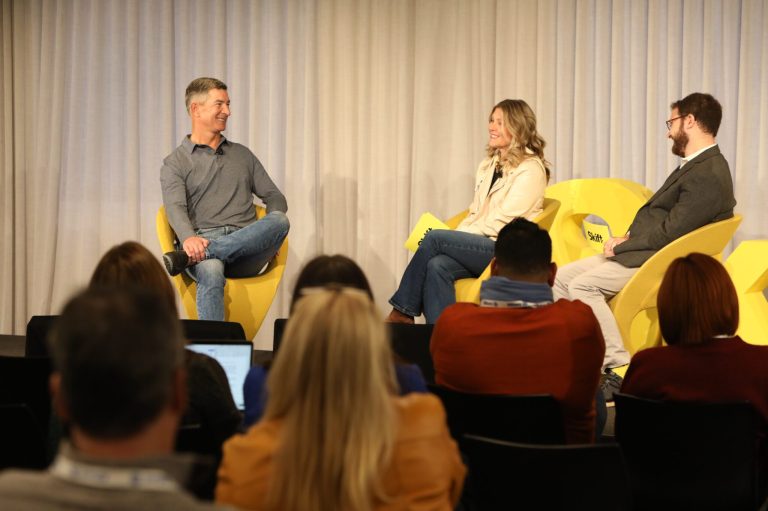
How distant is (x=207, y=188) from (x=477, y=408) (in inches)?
120

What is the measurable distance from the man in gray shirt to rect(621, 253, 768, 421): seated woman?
9.11ft

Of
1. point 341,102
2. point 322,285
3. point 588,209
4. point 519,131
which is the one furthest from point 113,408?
point 341,102

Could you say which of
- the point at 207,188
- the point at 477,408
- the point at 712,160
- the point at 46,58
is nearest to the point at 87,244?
the point at 46,58

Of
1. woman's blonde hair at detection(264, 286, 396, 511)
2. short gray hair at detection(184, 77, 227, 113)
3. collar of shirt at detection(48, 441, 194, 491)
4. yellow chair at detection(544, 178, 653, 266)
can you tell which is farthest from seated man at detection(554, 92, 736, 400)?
collar of shirt at detection(48, 441, 194, 491)

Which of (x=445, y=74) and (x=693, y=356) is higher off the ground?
(x=445, y=74)

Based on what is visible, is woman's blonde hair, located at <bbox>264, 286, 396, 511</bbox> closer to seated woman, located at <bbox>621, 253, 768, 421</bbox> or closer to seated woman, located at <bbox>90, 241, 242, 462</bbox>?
seated woman, located at <bbox>90, 241, 242, 462</bbox>

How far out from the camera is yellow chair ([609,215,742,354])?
14.4 ft

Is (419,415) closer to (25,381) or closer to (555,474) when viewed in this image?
(555,474)

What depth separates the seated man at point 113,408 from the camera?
1.07 meters

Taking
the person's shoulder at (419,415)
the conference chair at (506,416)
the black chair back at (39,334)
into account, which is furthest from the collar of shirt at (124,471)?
the black chair back at (39,334)

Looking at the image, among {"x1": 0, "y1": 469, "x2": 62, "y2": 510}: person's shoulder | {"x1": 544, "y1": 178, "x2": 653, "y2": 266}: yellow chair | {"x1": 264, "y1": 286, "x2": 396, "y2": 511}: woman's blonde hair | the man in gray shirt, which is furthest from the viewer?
{"x1": 544, "y1": 178, "x2": 653, "y2": 266}: yellow chair

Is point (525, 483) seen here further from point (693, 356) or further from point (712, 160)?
point (712, 160)

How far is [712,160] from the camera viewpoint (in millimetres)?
4441

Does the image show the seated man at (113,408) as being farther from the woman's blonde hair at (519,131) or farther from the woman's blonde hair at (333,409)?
the woman's blonde hair at (519,131)
